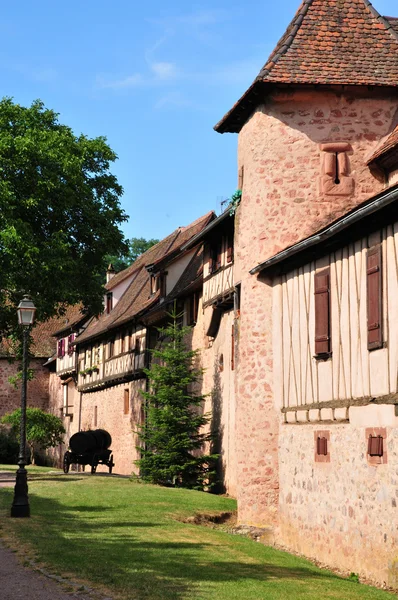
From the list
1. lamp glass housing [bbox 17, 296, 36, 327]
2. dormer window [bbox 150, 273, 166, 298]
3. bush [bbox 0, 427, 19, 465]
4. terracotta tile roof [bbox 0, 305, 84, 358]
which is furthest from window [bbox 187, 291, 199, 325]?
terracotta tile roof [bbox 0, 305, 84, 358]

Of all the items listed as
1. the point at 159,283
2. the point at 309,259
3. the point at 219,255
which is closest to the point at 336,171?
the point at 309,259

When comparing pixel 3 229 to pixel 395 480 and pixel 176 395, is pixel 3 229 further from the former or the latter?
pixel 395 480

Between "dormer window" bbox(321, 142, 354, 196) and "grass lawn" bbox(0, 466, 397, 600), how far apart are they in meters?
7.44

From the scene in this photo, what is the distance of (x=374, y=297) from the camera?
14.9 meters

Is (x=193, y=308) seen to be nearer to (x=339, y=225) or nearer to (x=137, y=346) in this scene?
(x=137, y=346)

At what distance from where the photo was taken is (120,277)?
46594 millimetres

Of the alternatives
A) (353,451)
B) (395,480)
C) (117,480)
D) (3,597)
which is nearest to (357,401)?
(353,451)

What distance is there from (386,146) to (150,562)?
10090 millimetres

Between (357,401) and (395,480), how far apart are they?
6.27 feet

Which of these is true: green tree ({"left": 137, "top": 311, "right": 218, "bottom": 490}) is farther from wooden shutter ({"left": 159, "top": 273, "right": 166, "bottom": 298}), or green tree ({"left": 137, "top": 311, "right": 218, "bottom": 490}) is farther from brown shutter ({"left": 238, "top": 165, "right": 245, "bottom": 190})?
brown shutter ({"left": 238, "top": 165, "right": 245, "bottom": 190})

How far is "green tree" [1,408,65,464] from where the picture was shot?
164ft

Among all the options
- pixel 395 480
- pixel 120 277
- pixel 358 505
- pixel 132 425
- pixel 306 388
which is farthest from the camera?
pixel 120 277

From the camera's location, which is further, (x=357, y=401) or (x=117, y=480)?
(x=117, y=480)

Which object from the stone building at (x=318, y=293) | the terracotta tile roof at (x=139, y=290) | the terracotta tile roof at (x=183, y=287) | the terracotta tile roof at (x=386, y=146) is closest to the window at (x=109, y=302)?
the terracotta tile roof at (x=139, y=290)
